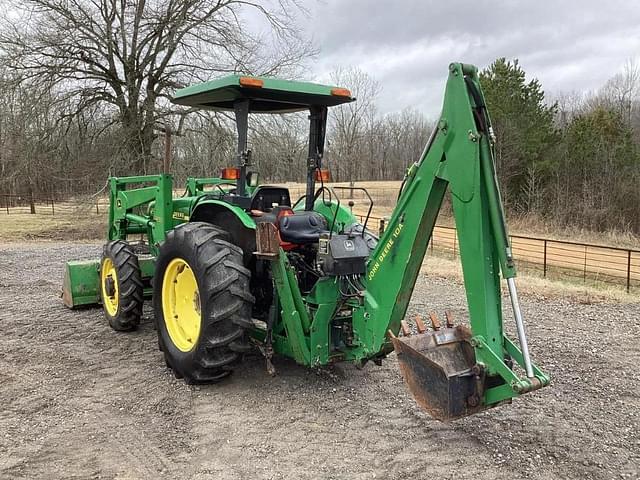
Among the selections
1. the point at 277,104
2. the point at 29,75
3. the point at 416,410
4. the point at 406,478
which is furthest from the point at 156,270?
the point at 29,75

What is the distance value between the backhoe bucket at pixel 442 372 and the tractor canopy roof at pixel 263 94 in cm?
217

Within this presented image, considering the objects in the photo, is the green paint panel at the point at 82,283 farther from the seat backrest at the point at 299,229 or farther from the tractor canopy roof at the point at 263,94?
the seat backrest at the point at 299,229

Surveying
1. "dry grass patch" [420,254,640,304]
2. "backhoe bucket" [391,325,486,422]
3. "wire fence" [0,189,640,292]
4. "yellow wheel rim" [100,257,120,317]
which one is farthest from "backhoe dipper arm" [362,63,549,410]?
"dry grass patch" [420,254,640,304]

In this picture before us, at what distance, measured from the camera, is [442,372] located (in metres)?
3.12

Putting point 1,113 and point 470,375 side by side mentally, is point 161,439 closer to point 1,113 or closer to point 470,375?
point 470,375

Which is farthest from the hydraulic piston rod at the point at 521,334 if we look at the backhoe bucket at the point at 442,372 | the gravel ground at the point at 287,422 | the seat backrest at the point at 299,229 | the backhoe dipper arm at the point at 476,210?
the seat backrest at the point at 299,229

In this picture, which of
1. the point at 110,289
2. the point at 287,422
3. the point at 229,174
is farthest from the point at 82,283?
the point at 287,422

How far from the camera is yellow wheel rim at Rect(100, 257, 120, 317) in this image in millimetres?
6324

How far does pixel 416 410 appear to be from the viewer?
415 centimetres

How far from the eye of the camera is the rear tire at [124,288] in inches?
238

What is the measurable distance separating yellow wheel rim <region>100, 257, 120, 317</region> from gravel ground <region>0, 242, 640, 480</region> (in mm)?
489

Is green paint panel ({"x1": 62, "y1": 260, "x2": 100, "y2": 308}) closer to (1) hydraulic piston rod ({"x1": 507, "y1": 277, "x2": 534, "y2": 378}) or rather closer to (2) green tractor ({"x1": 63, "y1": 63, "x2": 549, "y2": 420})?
(2) green tractor ({"x1": 63, "y1": 63, "x2": 549, "y2": 420})

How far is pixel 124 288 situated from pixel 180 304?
54.3 inches

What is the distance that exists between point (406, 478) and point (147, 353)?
10.2 ft
